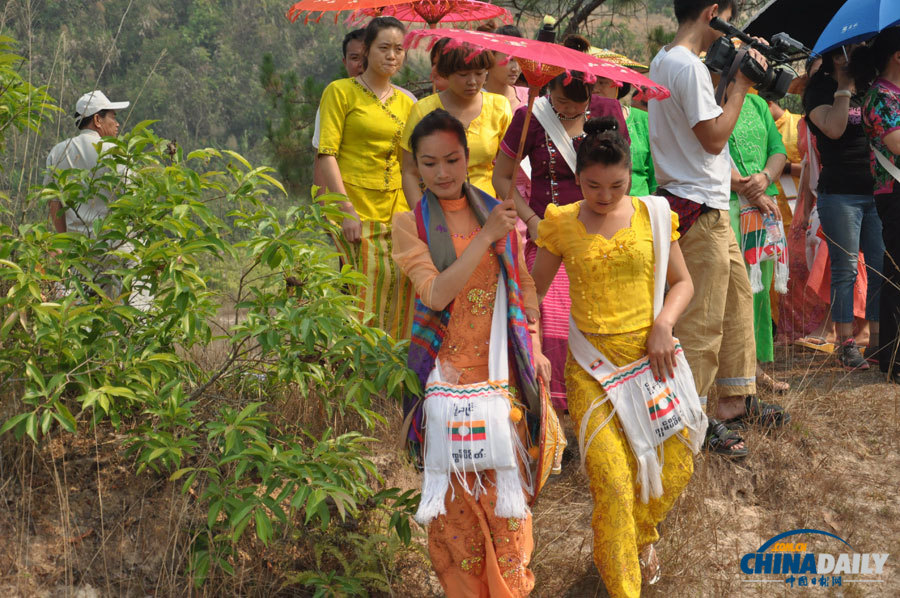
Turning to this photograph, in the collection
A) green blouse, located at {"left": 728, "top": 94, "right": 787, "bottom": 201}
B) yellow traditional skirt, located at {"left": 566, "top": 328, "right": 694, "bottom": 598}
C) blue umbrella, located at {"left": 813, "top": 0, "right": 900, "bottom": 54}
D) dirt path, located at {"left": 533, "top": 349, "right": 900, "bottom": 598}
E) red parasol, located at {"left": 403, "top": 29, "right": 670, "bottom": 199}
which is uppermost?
blue umbrella, located at {"left": 813, "top": 0, "right": 900, "bottom": 54}

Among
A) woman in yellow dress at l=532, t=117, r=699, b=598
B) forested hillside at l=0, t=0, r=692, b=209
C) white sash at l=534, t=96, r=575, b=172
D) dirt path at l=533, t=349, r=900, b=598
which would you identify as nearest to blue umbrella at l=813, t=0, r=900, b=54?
white sash at l=534, t=96, r=575, b=172

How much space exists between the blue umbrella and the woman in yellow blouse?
1.58 meters

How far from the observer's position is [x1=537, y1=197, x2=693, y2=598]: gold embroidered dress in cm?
274

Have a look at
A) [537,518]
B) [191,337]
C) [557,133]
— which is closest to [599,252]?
[557,133]

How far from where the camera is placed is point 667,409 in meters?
2.70

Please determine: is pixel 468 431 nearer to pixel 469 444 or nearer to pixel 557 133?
pixel 469 444

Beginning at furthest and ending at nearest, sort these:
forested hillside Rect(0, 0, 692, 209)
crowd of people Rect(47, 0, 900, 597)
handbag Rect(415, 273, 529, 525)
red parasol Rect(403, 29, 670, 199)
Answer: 1. forested hillside Rect(0, 0, 692, 209)
2. crowd of people Rect(47, 0, 900, 597)
3. handbag Rect(415, 273, 529, 525)
4. red parasol Rect(403, 29, 670, 199)

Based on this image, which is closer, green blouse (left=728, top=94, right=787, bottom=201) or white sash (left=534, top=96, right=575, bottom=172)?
white sash (left=534, top=96, right=575, bottom=172)

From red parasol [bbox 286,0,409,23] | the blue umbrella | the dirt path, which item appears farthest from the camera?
red parasol [bbox 286,0,409,23]

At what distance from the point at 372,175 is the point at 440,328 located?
1.83 meters

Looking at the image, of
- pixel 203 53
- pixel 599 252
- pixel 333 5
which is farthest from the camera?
pixel 203 53

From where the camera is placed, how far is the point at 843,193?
4.66 metres

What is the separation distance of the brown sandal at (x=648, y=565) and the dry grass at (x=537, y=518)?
2.3 inches

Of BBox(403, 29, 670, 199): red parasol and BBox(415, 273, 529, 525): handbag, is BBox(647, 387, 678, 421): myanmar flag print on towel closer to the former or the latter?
BBox(415, 273, 529, 525): handbag
